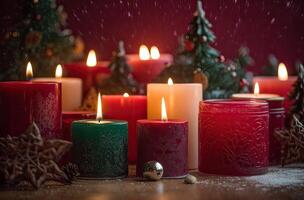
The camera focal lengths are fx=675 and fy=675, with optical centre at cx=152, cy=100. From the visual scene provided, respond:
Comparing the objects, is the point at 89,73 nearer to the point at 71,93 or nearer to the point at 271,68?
the point at 71,93

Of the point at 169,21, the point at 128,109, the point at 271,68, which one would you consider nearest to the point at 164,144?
the point at 128,109

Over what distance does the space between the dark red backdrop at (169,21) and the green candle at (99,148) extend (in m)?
0.77

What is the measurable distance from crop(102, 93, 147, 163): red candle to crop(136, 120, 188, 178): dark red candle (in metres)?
0.19

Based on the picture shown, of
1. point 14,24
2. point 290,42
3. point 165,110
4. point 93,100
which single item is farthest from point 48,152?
point 290,42

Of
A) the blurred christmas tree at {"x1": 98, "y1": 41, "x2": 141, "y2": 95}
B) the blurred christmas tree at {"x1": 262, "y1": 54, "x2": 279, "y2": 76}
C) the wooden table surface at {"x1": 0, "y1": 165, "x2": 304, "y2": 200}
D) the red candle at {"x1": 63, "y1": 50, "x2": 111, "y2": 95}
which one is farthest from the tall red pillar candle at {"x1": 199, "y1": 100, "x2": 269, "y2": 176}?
the blurred christmas tree at {"x1": 262, "y1": 54, "x2": 279, "y2": 76}

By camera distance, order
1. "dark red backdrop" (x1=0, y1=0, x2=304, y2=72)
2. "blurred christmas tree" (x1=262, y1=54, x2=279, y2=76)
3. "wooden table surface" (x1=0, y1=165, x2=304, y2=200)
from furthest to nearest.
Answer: "blurred christmas tree" (x1=262, y1=54, x2=279, y2=76) → "dark red backdrop" (x1=0, y1=0, x2=304, y2=72) → "wooden table surface" (x1=0, y1=165, x2=304, y2=200)

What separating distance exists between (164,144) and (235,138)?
155 millimetres

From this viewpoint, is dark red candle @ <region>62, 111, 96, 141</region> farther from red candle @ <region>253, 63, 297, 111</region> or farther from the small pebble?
red candle @ <region>253, 63, 297, 111</region>

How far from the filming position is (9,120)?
130cm

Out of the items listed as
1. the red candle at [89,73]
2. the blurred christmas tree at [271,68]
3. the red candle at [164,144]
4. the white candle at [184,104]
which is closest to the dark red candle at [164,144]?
the red candle at [164,144]

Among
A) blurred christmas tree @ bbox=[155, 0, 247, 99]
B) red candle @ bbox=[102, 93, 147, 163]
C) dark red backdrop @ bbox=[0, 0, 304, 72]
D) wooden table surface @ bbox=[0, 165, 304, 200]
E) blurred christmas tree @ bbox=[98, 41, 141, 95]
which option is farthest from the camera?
dark red backdrop @ bbox=[0, 0, 304, 72]

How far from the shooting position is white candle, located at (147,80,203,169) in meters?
1.48

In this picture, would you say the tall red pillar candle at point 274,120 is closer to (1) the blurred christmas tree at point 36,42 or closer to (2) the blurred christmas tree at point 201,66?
(2) the blurred christmas tree at point 201,66

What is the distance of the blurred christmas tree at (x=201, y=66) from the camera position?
1713mm
